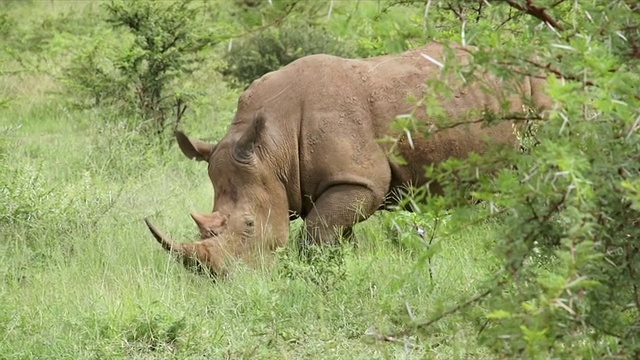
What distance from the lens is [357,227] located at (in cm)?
846

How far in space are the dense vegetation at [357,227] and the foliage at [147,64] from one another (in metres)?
0.03

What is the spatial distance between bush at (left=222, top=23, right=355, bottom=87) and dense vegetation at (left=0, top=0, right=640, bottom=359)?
0.13 ft

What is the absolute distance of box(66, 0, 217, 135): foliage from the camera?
12297 millimetres

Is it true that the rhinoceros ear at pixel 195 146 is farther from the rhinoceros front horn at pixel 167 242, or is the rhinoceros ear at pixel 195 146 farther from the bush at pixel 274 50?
the bush at pixel 274 50

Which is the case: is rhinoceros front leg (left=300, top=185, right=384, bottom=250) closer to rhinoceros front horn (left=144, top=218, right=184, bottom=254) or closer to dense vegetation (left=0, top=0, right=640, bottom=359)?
dense vegetation (left=0, top=0, right=640, bottom=359)

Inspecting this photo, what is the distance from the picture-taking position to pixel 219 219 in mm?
7406

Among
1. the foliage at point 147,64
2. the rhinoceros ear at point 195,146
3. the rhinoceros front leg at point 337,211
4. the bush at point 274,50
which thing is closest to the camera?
the rhinoceros front leg at point 337,211

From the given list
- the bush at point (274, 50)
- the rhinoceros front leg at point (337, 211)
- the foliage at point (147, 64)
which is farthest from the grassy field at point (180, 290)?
the bush at point (274, 50)

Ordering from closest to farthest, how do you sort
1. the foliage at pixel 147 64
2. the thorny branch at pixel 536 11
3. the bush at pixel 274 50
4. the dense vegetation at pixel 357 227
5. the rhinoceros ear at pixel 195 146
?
the dense vegetation at pixel 357 227, the thorny branch at pixel 536 11, the rhinoceros ear at pixel 195 146, the foliage at pixel 147 64, the bush at pixel 274 50

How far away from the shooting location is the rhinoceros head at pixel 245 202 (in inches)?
290

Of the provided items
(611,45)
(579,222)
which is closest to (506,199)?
(579,222)

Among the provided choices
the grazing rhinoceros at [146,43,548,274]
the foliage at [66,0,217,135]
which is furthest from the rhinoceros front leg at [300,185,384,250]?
the foliage at [66,0,217,135]

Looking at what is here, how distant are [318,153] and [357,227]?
4.02ft

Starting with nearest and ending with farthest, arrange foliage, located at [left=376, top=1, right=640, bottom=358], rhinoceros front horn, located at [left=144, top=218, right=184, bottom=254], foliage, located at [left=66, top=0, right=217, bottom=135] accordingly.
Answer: foliage, located at [left=376, top=1, right=640, bottom=358]
rhinoceros front horn, located at [left=144, top=218, right=184, bottom=254]
foliage, located at [left=66, top=0, right=217, bottom=135]
